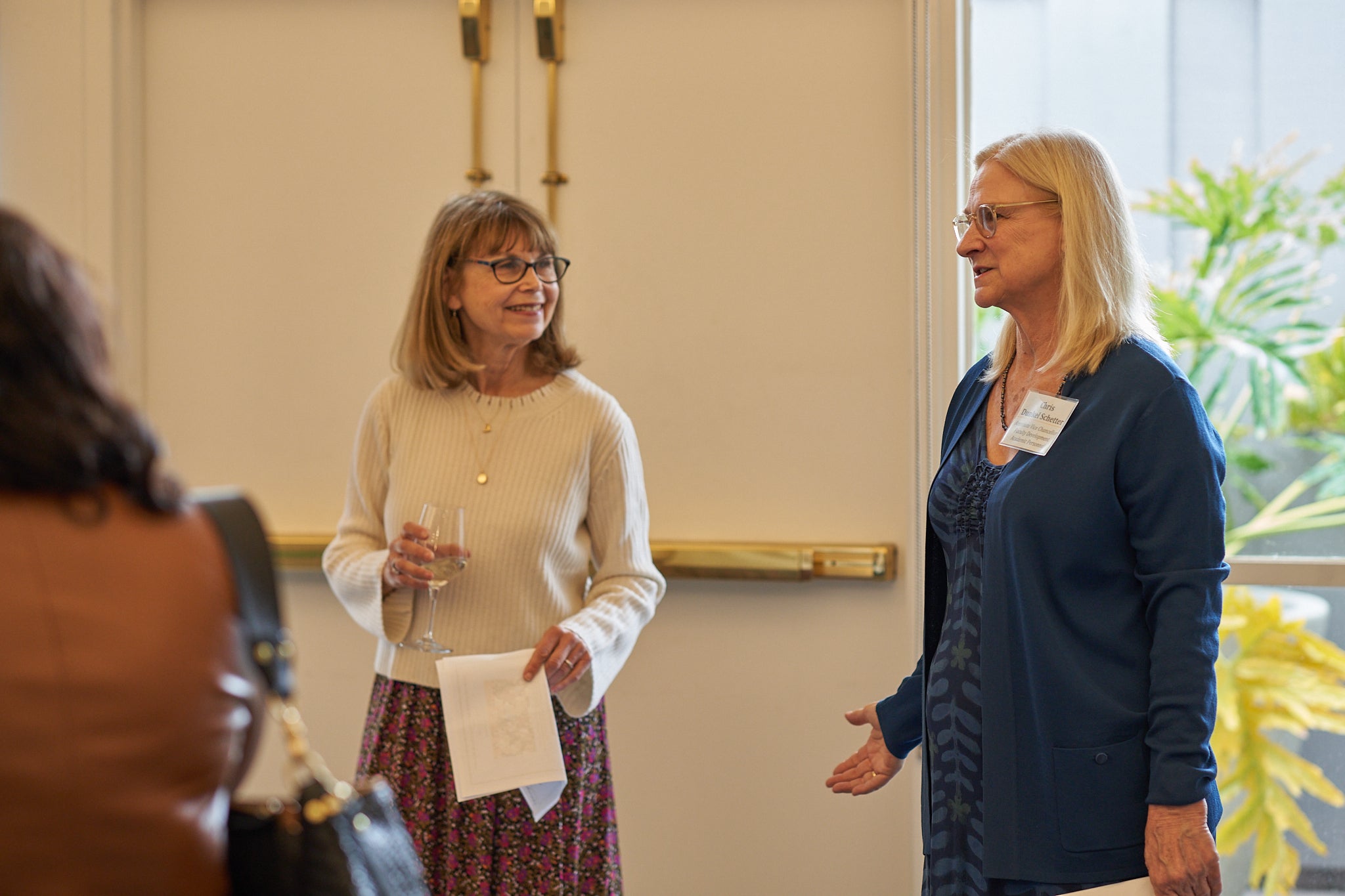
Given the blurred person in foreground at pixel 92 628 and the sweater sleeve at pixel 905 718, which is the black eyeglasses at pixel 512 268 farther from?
the blurred person in foreground at pixel 92 628

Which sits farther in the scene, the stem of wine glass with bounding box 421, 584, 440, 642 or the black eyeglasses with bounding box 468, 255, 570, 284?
the black eyeglasses with bounding box 468, 255, 570, 284

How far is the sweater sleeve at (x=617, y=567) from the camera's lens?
6.56 feet

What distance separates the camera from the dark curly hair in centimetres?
79

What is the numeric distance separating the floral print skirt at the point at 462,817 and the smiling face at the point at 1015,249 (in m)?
1.10

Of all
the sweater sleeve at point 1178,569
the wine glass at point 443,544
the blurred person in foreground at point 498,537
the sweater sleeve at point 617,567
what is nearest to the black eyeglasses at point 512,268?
the blurred person in foreground at point 498,537

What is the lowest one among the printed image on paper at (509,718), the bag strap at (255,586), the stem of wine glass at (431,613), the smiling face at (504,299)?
the printed image on paper at (509,718)

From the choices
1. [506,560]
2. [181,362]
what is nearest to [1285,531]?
[506,560]

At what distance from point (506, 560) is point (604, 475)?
0.87 feet

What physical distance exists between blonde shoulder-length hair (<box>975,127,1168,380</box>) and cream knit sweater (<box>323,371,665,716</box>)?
2.92 ft

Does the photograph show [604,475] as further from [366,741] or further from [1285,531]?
[1285,531]

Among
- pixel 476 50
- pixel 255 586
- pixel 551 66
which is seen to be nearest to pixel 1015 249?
pixel 255 586

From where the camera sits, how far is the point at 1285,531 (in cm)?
265

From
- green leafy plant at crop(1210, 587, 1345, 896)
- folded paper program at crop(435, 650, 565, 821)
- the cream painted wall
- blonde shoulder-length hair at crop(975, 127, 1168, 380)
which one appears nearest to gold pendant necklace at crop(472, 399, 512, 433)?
folded paper program at crop(435, 650, 565, 821)

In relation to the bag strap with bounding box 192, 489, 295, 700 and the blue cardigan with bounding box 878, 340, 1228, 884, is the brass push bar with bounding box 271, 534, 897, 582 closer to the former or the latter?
the blue cardigan with bounding box 878, 340, 1228, 884
